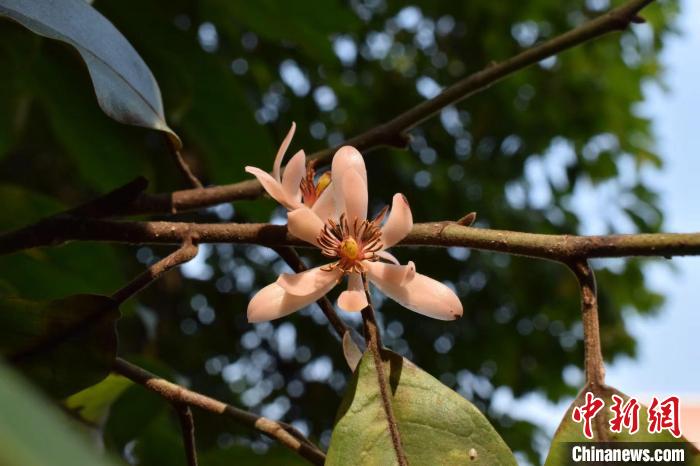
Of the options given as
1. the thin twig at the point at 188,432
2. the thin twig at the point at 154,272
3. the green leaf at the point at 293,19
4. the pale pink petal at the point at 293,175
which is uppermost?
the green leaf at the point at 293,19

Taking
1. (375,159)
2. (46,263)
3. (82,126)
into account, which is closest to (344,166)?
(46,263)

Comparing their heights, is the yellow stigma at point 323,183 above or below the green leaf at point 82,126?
below

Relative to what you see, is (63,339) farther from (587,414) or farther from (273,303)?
(587,414)

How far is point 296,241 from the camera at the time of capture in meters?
0.61

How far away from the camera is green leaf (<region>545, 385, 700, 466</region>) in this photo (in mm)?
553

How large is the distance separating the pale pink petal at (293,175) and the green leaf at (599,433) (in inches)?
9.9

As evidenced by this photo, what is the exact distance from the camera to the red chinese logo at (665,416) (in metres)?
0.58

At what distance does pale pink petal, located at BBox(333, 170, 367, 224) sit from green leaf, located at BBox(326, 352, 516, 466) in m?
0.11

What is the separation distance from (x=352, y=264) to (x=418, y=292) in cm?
5

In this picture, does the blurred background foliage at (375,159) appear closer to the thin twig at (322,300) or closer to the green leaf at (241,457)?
the green leaf at (241,457)

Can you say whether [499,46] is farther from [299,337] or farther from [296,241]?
[296,241]

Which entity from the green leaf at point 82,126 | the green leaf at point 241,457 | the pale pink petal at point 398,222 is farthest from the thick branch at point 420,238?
the green leaf at point 82,126

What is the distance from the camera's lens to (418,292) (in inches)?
24.0

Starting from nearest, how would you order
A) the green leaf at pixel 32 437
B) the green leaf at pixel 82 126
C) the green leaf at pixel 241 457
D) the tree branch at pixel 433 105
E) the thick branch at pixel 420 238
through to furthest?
the green leaf at pixel 32 437
the thick branch at pixel 420 238
the tree branch at pixel 433 105
the green leaf at pixel 241 457
the green leaf at pixel 82 126
